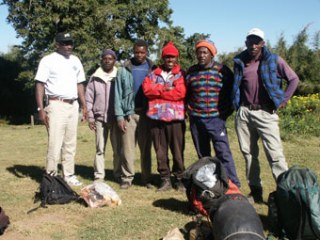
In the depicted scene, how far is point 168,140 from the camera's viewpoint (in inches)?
241

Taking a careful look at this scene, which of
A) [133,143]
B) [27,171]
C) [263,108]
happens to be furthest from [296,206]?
[27,171]

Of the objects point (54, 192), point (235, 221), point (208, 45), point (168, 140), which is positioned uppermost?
point (208, 45)

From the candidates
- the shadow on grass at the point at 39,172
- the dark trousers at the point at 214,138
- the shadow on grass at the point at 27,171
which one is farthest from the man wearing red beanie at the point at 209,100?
the shadow on grass at the point at 27,171

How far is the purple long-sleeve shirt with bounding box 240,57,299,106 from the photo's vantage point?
511 cm

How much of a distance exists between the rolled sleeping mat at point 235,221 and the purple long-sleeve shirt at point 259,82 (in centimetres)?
155

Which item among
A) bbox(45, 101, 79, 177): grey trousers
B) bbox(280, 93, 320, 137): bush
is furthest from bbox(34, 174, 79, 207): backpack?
bbox(280, 93, 320, 137): bush

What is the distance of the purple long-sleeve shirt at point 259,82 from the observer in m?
5.11

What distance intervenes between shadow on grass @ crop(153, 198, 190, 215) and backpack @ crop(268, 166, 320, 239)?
1.23m

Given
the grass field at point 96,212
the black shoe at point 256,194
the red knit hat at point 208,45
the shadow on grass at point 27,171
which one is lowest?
the shadow on grass at point 27,171

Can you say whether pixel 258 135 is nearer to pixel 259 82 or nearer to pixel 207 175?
pixel 259 82

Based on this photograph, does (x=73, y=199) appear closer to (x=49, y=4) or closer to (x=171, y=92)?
(x=171, y=92)

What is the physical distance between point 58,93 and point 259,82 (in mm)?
2871

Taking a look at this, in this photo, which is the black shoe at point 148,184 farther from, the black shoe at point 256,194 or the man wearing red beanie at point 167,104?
the black shoe at point 256,194

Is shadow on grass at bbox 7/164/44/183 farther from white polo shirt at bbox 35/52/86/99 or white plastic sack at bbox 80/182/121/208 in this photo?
white plastic sack at bbox 80/182/121/208
